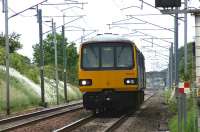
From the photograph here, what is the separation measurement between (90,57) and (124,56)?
146cm

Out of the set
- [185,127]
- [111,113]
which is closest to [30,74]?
[111,113]

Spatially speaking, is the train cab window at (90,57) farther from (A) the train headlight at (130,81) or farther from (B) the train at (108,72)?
(A) the train headlight at (130,81)

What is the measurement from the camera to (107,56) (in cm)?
2698

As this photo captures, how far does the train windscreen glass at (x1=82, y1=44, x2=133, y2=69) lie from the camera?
26.8 m

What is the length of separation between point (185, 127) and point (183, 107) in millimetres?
675

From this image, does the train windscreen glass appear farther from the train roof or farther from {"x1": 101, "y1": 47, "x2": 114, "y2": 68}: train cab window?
the train roof

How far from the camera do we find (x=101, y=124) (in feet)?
77.5

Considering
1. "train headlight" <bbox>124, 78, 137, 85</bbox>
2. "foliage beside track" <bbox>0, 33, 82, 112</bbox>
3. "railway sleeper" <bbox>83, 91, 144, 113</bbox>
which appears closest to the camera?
"train headlight" <bbox>124, 78, 137, 85</bbox>

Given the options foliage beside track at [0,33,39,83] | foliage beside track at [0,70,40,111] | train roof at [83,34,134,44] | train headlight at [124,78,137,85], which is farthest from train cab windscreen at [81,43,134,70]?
foliage beside track at [0,33,39,83]

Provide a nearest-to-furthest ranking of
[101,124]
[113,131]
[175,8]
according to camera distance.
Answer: [175,8] < [113,131] < [101,124]

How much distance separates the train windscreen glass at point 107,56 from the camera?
26.8 m

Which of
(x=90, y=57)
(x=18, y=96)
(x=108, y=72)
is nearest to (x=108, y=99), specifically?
(x=108, y=72)

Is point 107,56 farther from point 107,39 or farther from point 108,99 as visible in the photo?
point 108,99

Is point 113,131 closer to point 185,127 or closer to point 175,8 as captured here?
point 185,127
